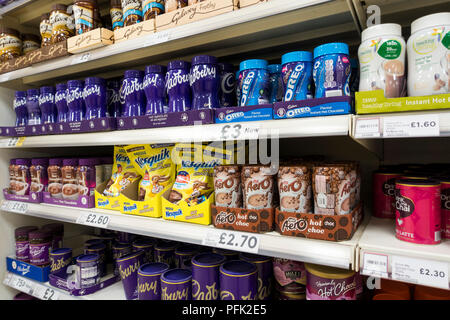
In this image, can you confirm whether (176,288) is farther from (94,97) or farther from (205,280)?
(94,97)

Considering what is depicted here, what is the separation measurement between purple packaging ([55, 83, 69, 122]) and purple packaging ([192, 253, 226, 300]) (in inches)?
41.9

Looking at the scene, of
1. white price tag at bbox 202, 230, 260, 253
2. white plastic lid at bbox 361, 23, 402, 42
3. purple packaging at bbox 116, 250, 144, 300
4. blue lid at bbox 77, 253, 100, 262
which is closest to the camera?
white plastic lid at bbox 361, 23, 402, 42

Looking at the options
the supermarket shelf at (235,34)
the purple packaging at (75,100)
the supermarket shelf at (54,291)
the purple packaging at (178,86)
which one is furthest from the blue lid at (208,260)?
the purple packaging at (75,100)

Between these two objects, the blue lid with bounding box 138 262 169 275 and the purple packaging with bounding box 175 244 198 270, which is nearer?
the blue lid with bounding box 138 262 169 275

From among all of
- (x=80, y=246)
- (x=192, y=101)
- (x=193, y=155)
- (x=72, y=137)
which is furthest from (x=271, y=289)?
(x=80, y=246)

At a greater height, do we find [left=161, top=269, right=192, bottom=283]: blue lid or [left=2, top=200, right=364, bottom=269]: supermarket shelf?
[left=2, top=200, right=364, bottom=269]: supermarket shelf

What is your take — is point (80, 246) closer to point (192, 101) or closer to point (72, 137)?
point (72, 137)

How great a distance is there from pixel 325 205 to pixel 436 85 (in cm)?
41

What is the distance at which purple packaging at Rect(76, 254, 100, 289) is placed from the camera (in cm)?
130

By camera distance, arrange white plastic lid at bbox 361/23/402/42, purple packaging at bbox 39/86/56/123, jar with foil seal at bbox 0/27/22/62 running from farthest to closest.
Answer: jar with foil seal at bbox 0/27/22/62
purple packaging at bbox 39/86/56/123
white plastic lid at bbox 361/23/402/42

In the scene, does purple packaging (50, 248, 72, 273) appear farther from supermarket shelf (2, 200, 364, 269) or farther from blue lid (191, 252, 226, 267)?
blue lid (191, 252, 226, 267)

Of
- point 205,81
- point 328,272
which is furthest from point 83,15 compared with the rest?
point 328,272

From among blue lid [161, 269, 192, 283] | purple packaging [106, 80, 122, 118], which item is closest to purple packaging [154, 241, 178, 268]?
blue lid [161, 269, 192, 283]

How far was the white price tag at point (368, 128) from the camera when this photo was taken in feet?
2.34
